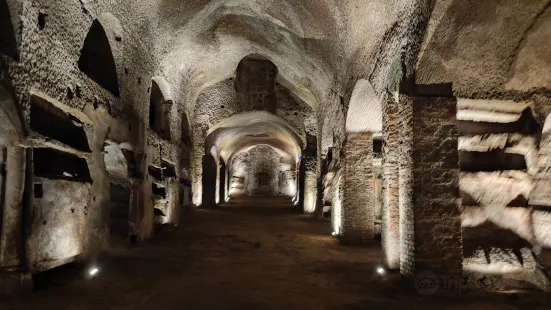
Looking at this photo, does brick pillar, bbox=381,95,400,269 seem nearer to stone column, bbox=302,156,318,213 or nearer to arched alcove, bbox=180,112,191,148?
arched alcove, bbox=180,112,191,148

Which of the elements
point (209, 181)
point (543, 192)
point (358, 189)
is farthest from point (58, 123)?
point (209, 181)

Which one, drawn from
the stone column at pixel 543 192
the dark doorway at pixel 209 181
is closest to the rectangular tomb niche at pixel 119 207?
the dark doorway at pixel 209 181

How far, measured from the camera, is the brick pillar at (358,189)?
8.43m

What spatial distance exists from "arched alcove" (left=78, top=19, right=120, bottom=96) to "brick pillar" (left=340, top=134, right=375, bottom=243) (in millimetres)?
4799

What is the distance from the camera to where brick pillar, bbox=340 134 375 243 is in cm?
843

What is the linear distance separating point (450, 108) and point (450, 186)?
96cm

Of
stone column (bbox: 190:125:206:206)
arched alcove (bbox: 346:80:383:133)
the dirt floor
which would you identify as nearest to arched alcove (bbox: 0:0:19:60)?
the dirt floor

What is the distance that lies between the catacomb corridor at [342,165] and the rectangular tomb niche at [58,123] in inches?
1.0

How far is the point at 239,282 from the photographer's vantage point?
516cm

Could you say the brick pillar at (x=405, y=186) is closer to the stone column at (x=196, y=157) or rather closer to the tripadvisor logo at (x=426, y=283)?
the tripadvisor logo at (x=426, y=283)

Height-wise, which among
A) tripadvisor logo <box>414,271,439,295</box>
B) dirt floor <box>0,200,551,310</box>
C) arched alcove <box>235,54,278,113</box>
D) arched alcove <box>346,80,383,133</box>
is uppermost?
arched alcove <box>235,54,278,113</box>

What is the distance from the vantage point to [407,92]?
490 cm

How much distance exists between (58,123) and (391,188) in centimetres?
464

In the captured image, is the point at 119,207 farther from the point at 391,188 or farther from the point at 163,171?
the point at 391,188
